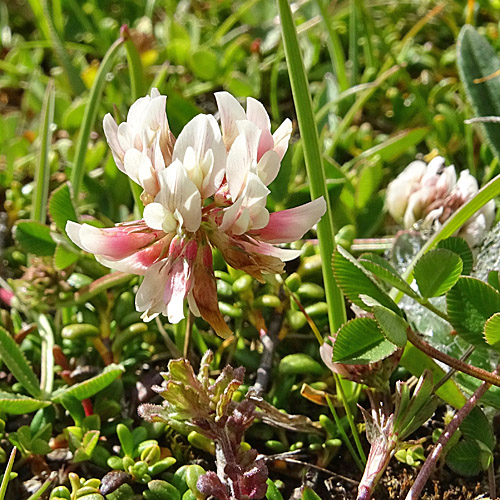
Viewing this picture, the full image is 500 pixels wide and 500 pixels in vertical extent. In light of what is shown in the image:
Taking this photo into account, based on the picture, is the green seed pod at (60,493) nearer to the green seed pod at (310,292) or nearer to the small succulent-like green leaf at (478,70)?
the green seed pod at (310,292)

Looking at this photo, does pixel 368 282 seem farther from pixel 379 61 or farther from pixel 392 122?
pixel 379 61

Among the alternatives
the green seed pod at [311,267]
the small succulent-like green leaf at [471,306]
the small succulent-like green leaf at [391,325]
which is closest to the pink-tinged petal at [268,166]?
the small succulent-like green leaf at [391,325]

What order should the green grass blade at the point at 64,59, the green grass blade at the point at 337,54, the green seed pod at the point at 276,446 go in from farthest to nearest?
1. the green grass blade at the point at 64,59
2. the green grass blade at the point at 337,54
3. the green seed pod at the point at 276,446

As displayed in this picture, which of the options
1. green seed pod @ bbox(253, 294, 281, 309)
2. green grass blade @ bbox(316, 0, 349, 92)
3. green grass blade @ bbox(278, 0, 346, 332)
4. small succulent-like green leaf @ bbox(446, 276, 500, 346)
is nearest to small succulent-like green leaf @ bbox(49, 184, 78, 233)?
green seed pod @ bbox(253, 294, 281, 309)

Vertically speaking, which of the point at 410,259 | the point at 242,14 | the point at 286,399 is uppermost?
the point at 242,14

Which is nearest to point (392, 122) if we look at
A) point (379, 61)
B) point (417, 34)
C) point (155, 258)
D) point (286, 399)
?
point (379, 61)

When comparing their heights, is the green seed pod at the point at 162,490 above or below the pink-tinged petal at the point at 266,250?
below

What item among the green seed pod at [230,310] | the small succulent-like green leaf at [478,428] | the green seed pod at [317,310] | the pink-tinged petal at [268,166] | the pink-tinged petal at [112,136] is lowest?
the small succulent-like green leaf at [478,428]
